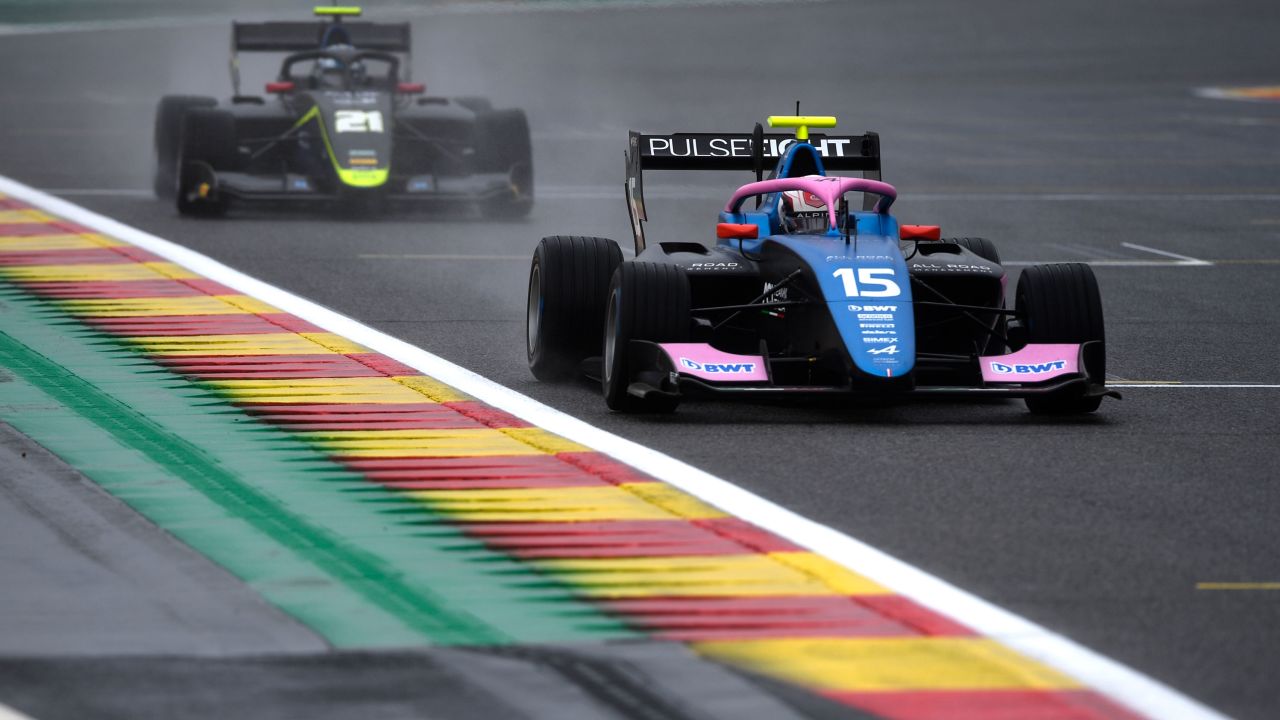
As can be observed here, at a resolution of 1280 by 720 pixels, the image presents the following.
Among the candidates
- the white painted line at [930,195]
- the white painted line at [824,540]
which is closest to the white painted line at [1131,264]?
the white painted line at [930,195]

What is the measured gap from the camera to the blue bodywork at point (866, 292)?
8875 mm

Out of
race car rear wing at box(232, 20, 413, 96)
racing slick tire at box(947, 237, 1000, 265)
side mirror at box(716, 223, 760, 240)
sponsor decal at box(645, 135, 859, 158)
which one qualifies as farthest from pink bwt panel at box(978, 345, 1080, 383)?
race car rear wing at box(232, 20, 413, 96)

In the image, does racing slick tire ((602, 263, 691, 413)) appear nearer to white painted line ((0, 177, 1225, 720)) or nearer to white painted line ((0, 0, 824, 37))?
white painted line ((0, 177, 1225, 720))

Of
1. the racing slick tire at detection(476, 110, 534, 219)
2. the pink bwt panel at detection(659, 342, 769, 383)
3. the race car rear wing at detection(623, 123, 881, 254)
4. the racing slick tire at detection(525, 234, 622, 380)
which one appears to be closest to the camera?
the pink bwt panel at detection(659, 342, 769, 383)

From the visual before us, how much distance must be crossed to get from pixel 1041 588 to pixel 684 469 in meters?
2.00

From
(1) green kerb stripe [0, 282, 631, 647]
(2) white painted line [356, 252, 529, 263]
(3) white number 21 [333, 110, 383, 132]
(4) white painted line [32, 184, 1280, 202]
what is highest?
(3) white number 21 [333, 110, 383, 132]

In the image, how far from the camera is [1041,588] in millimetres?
6395

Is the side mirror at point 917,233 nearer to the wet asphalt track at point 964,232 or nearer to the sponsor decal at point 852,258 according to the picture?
the sponsor decal at point 852,258

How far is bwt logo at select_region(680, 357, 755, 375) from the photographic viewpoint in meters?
9.00

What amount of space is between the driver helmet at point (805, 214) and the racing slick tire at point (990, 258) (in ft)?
2.15

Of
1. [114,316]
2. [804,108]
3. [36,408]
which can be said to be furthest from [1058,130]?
[36,408]

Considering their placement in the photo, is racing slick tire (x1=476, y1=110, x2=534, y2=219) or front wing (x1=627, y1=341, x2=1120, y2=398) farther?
racing slick tire (x1=476, y1=110, x2=534, y2=219)

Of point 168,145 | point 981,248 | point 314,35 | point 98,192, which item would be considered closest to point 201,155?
point 168,145

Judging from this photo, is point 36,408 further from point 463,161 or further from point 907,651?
point 463,161
